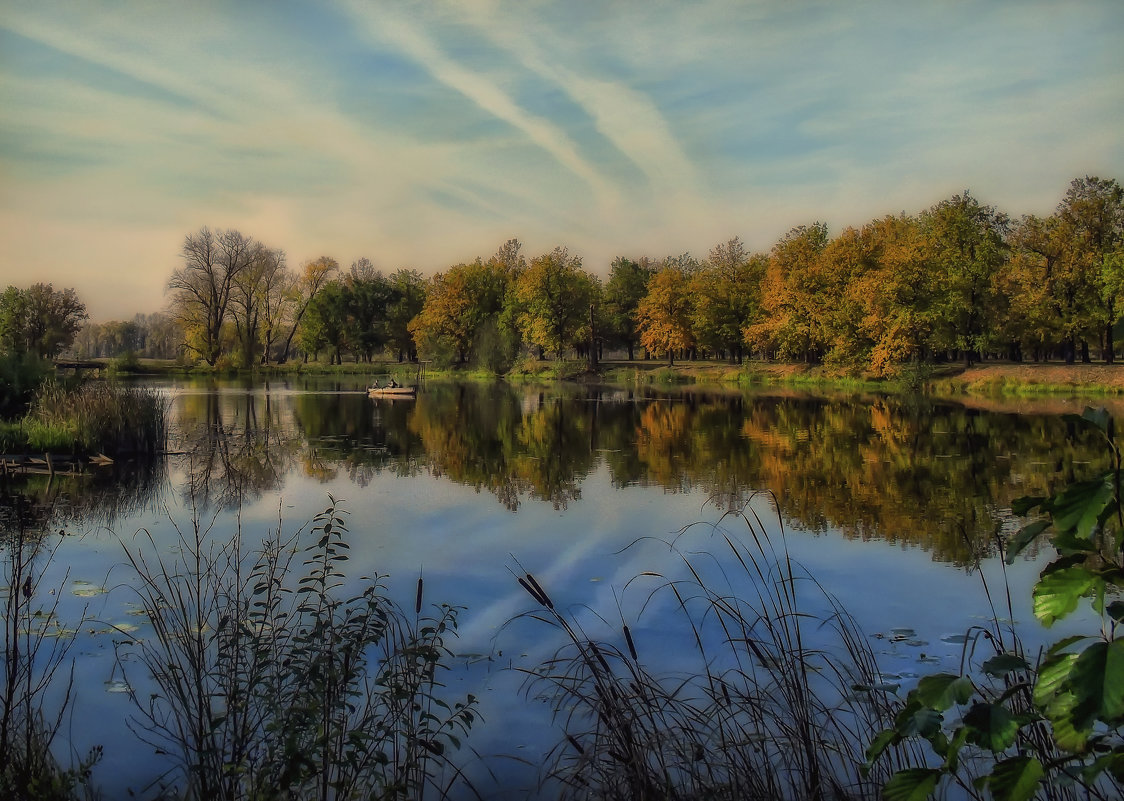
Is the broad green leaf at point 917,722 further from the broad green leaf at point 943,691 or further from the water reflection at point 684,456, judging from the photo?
the water reflection at point 684,456

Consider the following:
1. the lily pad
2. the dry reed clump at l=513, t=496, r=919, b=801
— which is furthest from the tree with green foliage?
the dry reed clump at l=513, t=496, r=919, b=801

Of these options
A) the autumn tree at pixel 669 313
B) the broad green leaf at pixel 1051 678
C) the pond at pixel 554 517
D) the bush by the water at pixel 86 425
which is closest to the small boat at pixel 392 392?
the pond at pixel 554 517

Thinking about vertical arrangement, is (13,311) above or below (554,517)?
above

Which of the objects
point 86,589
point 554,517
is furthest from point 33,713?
point 554,517

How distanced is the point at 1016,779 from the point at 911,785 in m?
0.20

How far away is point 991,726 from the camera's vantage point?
176 centimetres

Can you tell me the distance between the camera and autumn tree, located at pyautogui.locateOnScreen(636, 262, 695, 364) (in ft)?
227

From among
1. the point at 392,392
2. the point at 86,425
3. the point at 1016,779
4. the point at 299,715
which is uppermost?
the point at 1016,779

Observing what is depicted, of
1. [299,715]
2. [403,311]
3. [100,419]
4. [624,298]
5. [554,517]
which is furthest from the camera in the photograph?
[403,311]

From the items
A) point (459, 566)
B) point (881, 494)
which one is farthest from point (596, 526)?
point (881, 494)

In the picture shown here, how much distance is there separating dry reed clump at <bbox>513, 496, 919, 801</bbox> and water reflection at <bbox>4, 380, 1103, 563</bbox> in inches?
62.0

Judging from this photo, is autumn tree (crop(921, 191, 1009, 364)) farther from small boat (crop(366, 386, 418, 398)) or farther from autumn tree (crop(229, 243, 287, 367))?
autumn tree (crop(229, 243, 287, 367))

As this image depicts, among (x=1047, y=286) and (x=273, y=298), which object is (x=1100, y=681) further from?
(x=273, y=298)

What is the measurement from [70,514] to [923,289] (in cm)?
4944
